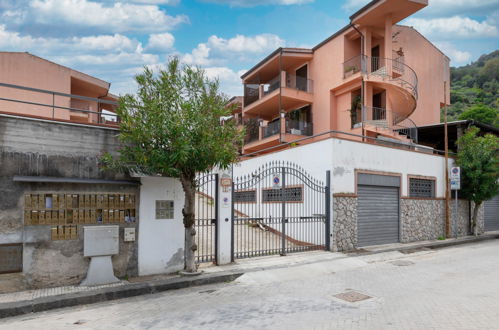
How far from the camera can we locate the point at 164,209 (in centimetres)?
905

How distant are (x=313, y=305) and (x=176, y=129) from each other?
4.47m

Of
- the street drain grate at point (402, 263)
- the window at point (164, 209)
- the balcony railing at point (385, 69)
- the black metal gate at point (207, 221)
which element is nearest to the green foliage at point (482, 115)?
the balcony railing at point (385, 69)

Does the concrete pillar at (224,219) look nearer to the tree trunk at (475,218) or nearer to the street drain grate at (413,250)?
the street drain grate at (413,250)

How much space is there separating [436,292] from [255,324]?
13.5 feet

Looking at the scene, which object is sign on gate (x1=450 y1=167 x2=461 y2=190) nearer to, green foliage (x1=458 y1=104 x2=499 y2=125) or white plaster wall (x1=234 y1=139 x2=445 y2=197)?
white plaster wall (x1=234 y1=139 x2=445 y2=197)

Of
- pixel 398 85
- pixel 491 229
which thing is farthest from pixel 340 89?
pixel 491 229

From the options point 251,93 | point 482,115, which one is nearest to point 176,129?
point 251,93

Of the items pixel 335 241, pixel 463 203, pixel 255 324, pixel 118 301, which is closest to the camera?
pixel 255 324

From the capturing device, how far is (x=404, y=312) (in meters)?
6.00

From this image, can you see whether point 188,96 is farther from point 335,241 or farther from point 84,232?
point 335,241

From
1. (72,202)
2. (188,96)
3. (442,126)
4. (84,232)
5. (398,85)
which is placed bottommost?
(84,232)

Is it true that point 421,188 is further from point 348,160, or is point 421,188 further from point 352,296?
point 352,296

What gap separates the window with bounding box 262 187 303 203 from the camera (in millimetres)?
13828

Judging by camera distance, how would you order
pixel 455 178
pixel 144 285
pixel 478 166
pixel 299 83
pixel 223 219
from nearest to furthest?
pixel 144 285
pixel 223 219
pixel 455 178
pixel 478 166
pixel 299 83
